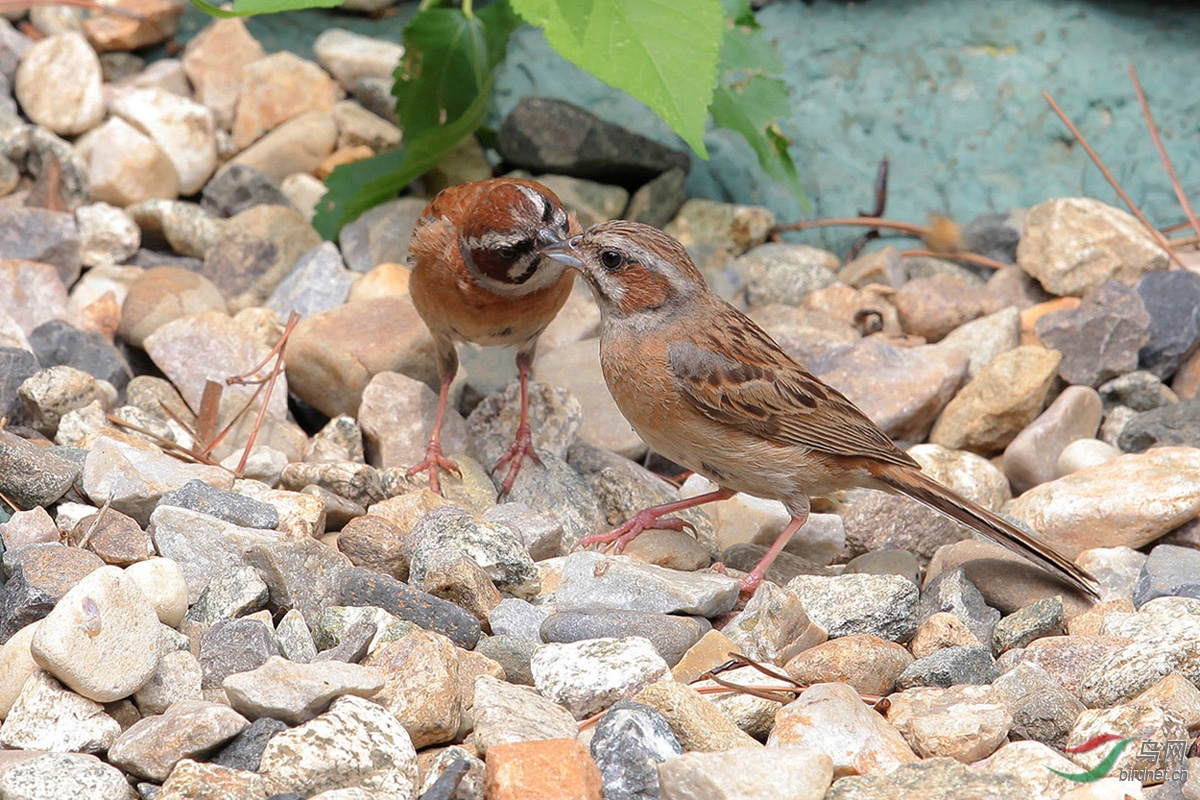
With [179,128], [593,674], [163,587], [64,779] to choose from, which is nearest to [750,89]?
[179,128]

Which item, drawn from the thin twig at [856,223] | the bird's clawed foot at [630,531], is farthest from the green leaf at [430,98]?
the bird's clawed foot at [630,531]

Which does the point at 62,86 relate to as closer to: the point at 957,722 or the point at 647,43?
the point at 647,43

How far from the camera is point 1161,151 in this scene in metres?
6.69

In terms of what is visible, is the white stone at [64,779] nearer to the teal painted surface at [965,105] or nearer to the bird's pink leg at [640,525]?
the bird's pink leg at [640,525]

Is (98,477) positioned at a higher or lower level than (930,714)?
lower

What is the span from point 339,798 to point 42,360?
129 inches

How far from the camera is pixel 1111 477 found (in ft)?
15.4

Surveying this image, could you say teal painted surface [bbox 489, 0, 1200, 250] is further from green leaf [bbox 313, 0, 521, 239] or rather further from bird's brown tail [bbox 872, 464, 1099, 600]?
bird's brown tail [bbox 872, 464, 1099, 600]

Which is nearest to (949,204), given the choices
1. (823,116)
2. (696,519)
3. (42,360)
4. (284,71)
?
(823,116)

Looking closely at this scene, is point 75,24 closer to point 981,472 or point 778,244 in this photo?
point 778,244

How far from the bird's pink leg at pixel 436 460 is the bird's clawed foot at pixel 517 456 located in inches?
7.6

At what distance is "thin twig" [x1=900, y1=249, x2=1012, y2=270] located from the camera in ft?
22.3

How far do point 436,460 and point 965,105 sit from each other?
389 centimetres

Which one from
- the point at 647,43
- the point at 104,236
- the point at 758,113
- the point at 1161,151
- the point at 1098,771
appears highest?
the point at 647,43
